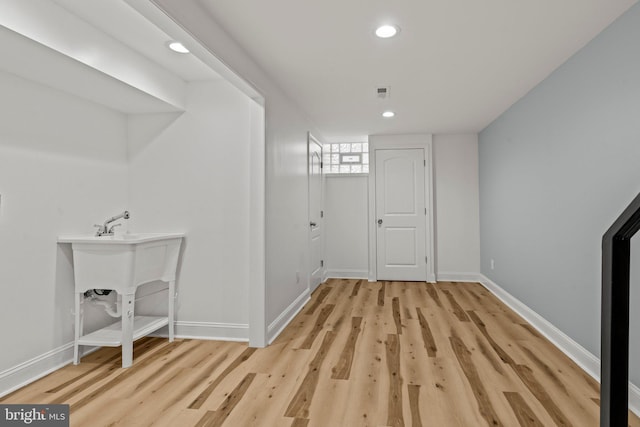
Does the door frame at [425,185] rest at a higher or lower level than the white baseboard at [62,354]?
higher

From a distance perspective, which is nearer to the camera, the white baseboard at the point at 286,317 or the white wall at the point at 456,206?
the white baseboard at the point at 286,317

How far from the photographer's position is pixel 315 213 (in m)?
5.04

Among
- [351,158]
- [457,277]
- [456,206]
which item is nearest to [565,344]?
[457,277]

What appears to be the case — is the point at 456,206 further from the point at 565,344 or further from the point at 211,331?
the point at 211,331

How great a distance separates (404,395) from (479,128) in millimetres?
4158

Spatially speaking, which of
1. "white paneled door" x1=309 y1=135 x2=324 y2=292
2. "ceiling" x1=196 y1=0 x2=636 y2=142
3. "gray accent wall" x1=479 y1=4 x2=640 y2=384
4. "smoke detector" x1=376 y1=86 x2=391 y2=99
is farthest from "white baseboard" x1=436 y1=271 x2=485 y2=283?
"smoke detector" x1=376 y1=86 x2=391 y2=99

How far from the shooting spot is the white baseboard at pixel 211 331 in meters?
3.07

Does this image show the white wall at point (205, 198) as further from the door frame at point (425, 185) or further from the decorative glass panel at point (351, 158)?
the decorative glass panel at point (351, 158)

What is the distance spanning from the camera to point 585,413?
6.25ft

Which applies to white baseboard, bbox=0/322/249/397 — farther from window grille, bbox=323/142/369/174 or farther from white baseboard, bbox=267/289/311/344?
window grille, bbox=323/142/369/174

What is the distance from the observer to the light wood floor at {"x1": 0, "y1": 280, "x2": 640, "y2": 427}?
6.26ft

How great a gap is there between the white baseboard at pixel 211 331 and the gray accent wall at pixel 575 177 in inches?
101

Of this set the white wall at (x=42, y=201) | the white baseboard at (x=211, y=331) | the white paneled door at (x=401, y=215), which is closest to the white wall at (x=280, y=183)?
the white baseboard at (x=211, y=331)

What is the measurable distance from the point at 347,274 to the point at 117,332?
3738 millimetres
